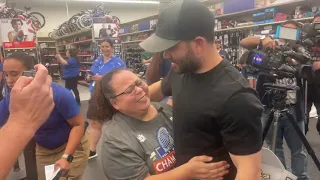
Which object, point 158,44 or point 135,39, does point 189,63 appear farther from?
point 135,39

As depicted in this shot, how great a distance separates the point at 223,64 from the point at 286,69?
1.10 meters

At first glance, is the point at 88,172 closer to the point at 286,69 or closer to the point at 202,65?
the point at 286,69

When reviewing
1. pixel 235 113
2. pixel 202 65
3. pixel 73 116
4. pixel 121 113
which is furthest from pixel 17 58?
pixel 235 113

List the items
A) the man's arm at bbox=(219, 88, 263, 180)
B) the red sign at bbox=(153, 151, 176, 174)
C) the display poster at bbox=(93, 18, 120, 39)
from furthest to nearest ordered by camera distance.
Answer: the display poster at bbox=(93, 18, 120, 39) → the red sign at bbox=(153, 151, 176, 174) → the man's arm at bbox=(219, 88, 263, 180)

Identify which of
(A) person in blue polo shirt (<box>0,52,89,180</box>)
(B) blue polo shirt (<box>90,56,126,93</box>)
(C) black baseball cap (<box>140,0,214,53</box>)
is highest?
(C) black baseball cap (<box>140,0,214,53</box>)

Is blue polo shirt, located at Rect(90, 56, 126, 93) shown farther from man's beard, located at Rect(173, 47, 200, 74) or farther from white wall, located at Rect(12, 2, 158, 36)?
white wall, located at Rect(12, 2, 158, 36)

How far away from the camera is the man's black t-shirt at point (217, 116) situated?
887mm

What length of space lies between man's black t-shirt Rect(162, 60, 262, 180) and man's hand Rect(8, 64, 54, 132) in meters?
0.51

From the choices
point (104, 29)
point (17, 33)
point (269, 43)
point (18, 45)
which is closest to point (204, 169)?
point (269, 43)

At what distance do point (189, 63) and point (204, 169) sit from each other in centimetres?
38

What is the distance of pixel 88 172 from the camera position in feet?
10.3

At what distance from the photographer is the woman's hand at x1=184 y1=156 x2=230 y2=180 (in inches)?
38.4

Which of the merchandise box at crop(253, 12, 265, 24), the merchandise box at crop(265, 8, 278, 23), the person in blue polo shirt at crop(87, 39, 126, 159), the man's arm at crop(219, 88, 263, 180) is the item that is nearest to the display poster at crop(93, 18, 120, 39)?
the person in blue polo shirt at crop(87, 39, 126, 159)

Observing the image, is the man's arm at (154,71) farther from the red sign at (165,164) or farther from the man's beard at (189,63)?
the man's beard at (189,63)
